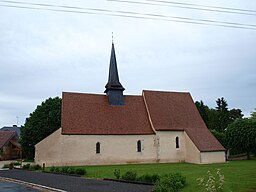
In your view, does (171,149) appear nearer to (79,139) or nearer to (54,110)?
(79,139)

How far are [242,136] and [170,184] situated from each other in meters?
26.1

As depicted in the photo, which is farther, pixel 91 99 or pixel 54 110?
pixel 54 110

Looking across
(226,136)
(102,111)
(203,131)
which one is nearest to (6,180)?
(102,111)

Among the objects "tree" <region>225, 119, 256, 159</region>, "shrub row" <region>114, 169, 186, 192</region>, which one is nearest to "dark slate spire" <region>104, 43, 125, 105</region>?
"tree" <region>225, 119, 256, 159</region>

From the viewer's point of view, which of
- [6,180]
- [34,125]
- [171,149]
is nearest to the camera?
[6,180]

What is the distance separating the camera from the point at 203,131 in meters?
36.2

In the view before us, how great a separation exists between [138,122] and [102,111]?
4510 millimetres

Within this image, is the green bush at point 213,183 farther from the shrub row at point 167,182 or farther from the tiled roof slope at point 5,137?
the tiled roof slope at point 5,137

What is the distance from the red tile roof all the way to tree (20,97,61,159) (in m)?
7.30

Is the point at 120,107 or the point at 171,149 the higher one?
the point at 120,107

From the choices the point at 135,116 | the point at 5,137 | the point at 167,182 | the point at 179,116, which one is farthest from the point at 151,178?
the point at 5,137

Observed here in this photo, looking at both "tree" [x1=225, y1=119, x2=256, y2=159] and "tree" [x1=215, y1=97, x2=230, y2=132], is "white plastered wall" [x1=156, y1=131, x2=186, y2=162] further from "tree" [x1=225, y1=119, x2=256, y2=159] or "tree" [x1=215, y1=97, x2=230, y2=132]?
"tree" [x1=215, y1=97, x2=230, y2=132]

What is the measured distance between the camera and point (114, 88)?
119 feet

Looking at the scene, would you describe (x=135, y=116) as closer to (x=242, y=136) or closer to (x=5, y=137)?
(x=242, y=136)
